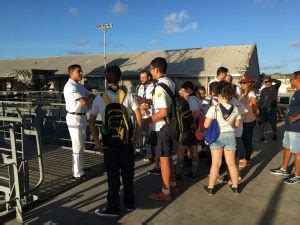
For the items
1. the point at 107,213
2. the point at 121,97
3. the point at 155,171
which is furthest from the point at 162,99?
the point at 155,171

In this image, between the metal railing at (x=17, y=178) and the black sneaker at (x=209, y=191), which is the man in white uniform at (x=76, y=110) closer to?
the metal railing at (x=17, y=178)

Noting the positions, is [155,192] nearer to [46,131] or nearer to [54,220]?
[54,220]

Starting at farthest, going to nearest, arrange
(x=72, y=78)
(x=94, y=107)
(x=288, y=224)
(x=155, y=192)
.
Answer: (x=72, y=78), (x=155, y=192), (x=94, y=107), (x=288, y=224)

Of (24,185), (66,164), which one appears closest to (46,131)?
(66,164)

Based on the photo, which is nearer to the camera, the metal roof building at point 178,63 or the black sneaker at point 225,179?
the black sneaker at point 225,179

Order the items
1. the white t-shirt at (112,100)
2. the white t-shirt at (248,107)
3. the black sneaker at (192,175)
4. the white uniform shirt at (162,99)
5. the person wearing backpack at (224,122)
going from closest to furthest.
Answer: the white t-shirt at (112,100) < the white uniform shirt at (162,99) < the person wearing backpack at (224,122) < the black sneaker at (192,175) < the white t-shirt at (248,107)

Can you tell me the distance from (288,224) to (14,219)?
10.9 feet

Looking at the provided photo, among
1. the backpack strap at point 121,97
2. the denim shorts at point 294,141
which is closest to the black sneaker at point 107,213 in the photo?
the backpack strap at point 121,97

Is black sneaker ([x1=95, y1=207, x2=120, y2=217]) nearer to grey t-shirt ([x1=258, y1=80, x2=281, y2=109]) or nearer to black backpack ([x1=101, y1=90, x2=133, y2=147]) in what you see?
black backpack ([x1=101, y1=90, x2=133, y2=147])

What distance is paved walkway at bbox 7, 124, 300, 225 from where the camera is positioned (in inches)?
149

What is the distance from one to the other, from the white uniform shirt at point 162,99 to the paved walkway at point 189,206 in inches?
43.3

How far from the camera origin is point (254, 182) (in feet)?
17.1

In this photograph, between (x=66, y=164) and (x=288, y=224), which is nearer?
(x=288, y=224)

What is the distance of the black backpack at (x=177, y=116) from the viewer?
4203mm
